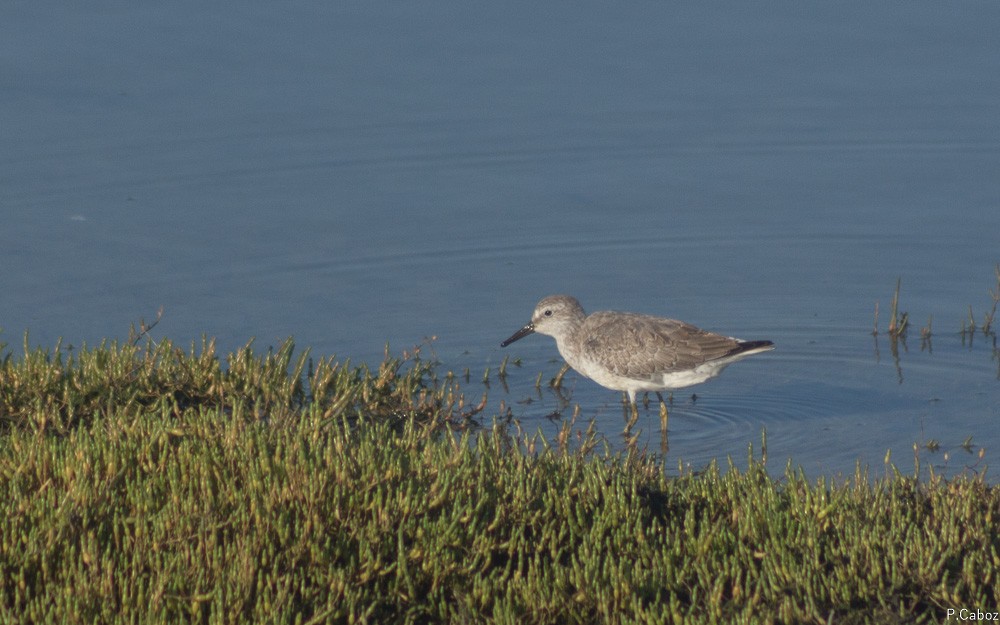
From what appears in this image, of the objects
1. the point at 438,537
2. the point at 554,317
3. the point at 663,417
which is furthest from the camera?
the point at 554,317

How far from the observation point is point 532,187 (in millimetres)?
13977

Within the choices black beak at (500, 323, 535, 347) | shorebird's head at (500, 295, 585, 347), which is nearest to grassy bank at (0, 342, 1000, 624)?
shorebird's head at (500, 295, 585, 347)

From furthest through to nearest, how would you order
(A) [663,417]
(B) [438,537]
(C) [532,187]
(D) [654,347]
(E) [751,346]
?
(C) [532,187], (D) [654,347], (A) [663,417], (E) [751,346], (B) [438,537]

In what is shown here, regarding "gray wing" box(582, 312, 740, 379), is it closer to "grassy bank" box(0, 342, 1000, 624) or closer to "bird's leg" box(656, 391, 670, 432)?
"bird's leg" box(656, 391, 670, 432)

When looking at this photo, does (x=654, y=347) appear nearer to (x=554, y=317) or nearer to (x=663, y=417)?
(x=663, y=417)

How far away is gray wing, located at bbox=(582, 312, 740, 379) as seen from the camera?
10.3m

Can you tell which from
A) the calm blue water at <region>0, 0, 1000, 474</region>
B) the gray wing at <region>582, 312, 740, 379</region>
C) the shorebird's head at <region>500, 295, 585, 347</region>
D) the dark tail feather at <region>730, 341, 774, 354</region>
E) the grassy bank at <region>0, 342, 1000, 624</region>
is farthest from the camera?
the calm blue water at <region>0, 0, 1000, 474</region>

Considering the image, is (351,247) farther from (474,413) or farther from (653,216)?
(474,413)

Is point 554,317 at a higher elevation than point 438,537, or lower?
higher

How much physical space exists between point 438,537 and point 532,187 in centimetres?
836

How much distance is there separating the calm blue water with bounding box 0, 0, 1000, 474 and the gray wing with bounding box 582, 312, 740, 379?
436 millimetres

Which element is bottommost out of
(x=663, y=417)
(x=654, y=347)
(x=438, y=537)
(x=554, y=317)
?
(x=438, y=537)

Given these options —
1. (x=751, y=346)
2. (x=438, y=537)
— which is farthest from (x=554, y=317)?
(x=438, y=537)

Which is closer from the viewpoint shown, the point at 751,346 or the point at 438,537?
the point at 438,537
